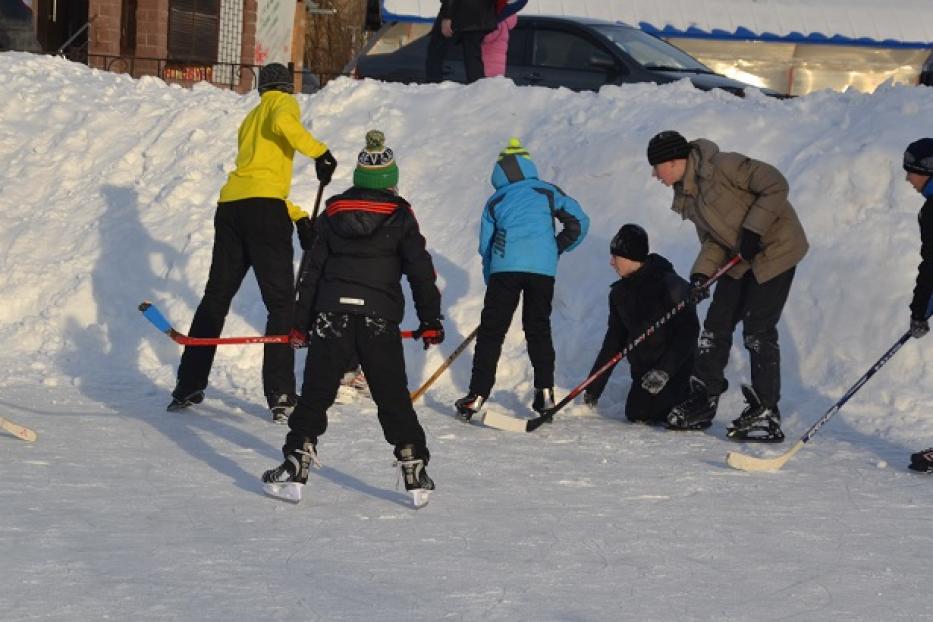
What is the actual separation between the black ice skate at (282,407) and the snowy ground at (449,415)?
0.49 feet

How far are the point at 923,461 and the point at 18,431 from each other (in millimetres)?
3906

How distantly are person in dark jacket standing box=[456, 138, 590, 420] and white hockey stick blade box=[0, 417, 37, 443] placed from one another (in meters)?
2.17

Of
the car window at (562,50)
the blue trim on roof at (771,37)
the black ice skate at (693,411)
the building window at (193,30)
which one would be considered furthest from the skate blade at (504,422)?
the building window at (193,30)

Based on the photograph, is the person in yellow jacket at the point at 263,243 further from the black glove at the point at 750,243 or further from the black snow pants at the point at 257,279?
the black glove at the point at 750,243

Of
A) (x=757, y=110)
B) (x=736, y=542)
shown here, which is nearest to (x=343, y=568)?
(x=736, y=542)

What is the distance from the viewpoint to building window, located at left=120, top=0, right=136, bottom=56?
2166 centimetres

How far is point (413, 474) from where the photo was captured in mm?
5969

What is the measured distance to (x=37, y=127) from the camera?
40.1 ft

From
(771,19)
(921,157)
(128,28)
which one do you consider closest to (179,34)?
(128,28)

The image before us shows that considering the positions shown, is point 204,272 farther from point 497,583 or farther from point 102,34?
point 102,34

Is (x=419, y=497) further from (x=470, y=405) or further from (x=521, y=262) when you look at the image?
(x=521, y=262)

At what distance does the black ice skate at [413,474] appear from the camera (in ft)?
19.5

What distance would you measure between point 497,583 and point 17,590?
1438mm

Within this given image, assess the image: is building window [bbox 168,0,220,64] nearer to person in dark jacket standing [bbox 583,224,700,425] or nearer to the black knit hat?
the black knit hat
